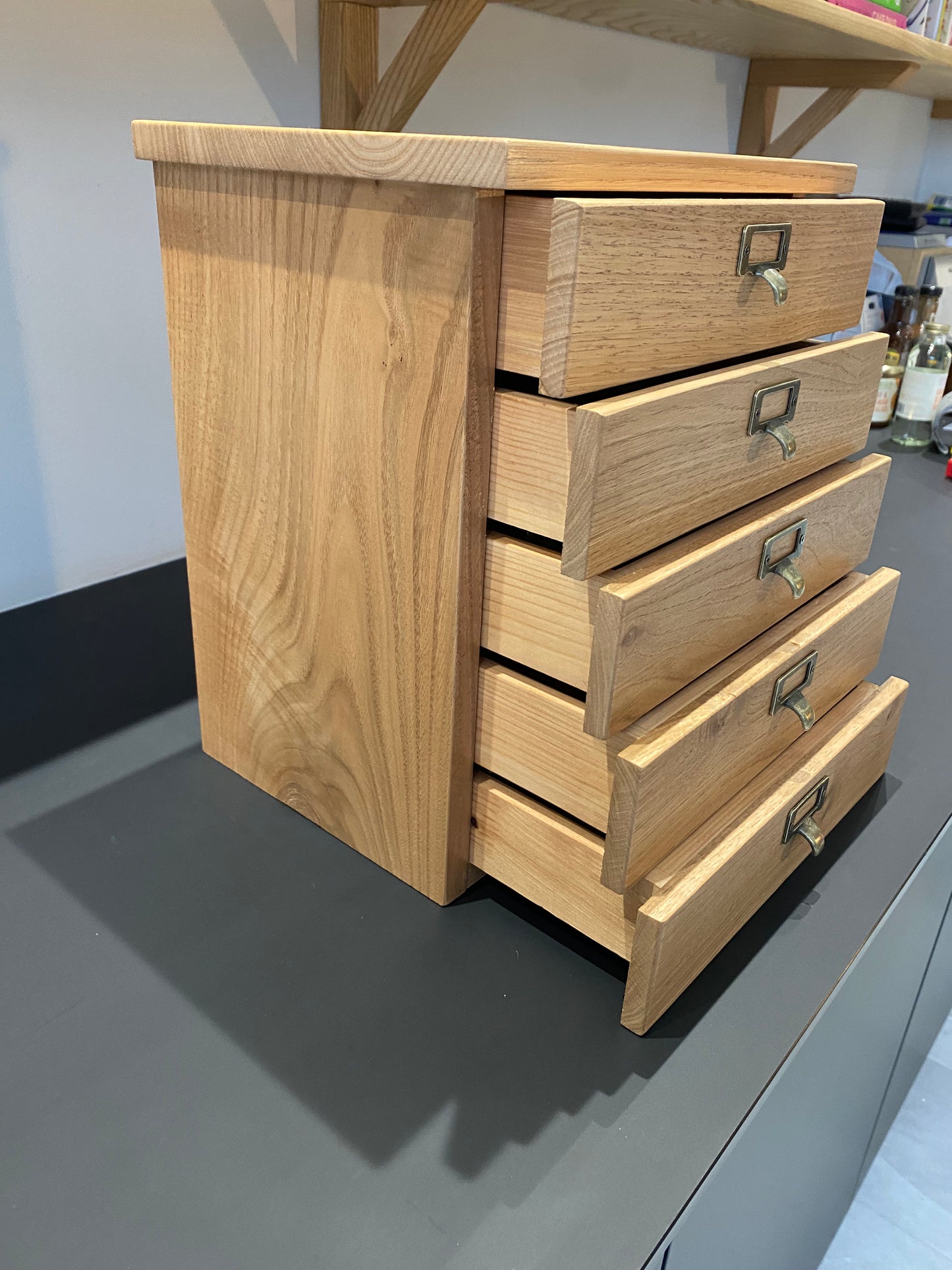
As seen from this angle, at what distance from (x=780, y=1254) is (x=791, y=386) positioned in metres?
0.66

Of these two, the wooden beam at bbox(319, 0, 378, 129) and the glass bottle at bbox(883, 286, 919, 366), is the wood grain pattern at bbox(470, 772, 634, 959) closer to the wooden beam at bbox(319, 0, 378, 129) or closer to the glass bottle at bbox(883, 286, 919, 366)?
the wooden beam at bbox(319, 0, 378, 129)

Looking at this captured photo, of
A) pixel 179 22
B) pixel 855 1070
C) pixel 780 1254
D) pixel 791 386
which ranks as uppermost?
pixel 179 22

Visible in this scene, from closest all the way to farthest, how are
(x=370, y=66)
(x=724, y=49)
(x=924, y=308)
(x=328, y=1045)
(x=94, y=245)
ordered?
(x=328, y=1045) → (x=94, y=245) → (x=370, y=66) → (x=724, y=49) → (x=924, y=308)

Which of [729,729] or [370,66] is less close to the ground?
[370,66]

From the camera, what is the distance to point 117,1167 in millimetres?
501

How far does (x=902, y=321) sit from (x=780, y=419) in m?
1.51

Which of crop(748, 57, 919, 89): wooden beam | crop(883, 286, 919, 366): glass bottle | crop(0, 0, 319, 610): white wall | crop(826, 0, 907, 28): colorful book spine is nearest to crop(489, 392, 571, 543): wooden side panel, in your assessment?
crop(0, 0, 319, 610): white wall

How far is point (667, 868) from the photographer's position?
595 mm

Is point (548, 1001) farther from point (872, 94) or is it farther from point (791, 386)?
point (872, 94)

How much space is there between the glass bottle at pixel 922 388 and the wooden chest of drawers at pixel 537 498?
1.07 m

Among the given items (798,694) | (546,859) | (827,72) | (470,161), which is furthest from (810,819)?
(827,72)

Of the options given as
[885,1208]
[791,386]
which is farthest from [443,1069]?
[885,1208]

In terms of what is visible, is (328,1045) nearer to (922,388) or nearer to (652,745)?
(652,745)

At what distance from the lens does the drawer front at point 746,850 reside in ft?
1.87
